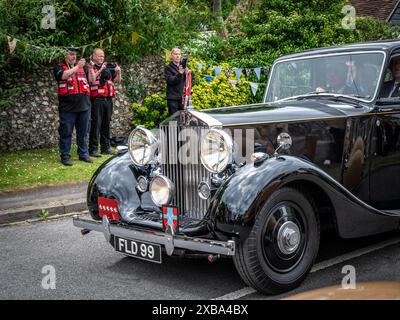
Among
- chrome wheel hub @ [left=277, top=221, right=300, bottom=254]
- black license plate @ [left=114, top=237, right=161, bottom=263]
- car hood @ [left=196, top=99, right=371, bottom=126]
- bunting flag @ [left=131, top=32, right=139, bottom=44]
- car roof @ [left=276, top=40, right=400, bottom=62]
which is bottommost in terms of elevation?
black license plate @ [left=114, top=237, right=161, bottom=263]

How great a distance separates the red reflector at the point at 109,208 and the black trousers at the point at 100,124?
5.05m

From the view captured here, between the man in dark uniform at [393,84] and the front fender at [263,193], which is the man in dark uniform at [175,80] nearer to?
the man in dark uniform at [393,84]

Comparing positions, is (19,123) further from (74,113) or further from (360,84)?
(360,84)

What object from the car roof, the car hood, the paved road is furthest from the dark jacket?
the car hood

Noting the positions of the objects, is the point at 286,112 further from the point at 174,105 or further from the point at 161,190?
the point at 174,105

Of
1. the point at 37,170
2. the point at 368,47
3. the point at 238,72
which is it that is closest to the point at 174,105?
the point at 238,72

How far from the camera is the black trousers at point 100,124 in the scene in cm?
965

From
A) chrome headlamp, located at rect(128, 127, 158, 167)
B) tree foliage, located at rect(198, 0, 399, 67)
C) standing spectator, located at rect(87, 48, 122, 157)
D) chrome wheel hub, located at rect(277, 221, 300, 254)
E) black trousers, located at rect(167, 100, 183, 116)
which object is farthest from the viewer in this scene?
tree foliage, located at rect(198, 0, 399, 67)

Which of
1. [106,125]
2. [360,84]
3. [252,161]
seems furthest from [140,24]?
[252,161]

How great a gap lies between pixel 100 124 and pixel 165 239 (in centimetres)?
610

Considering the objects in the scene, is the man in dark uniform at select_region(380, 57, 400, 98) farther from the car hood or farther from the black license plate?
the black license plate

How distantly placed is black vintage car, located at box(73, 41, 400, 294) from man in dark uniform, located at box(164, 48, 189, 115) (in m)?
5.17

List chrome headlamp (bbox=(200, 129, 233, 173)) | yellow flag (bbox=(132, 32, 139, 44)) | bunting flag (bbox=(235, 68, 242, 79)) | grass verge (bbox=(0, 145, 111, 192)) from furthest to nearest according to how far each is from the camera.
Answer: bunting flag (bbox=(235, 68, 242, 79)) → yellow flag (bbox=(132, 32, 139, 44)) → grass verge (bbox=(0, 145, 111, 192)) → chrome headlamp (bbox=(200, 129, 233, 173))

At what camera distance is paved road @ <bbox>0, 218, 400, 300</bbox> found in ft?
13.7
